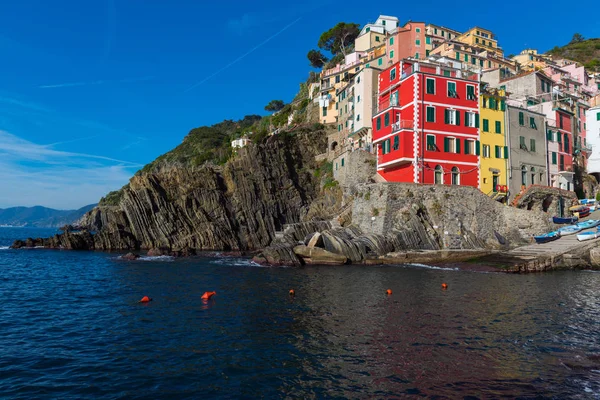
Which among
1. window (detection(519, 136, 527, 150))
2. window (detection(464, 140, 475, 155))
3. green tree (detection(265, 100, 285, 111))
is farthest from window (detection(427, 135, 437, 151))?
green tree (detection(265, 100, 285, 111))

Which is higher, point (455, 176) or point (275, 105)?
point (275, 105)

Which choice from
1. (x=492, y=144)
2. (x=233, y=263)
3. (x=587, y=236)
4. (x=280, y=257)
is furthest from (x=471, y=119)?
(x=233, y=263)

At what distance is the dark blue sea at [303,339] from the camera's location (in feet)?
38.5

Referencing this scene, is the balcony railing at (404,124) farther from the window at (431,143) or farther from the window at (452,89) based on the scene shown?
the window at (452,89)

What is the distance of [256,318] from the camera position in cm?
1920

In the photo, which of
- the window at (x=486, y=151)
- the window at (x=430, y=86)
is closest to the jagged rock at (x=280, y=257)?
the window at (x=430, y=86)

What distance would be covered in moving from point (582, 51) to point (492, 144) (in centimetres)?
12425

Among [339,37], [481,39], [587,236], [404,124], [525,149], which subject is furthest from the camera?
[339,37]

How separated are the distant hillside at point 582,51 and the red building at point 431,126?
102 meters

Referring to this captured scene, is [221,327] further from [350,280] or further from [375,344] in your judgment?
[350,280]

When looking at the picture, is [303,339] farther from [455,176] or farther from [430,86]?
[430,86]

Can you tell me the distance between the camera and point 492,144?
48.8 metres

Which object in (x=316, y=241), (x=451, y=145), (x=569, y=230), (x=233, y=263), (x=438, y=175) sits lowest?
(x=233, y=263)

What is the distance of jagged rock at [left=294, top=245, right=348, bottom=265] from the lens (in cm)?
3947
